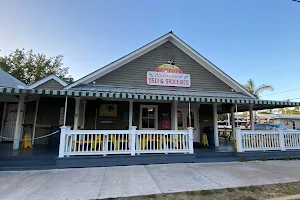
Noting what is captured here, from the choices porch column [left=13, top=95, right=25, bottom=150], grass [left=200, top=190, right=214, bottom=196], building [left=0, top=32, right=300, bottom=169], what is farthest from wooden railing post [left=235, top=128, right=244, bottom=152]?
porch column [left=13, top=95, right=25, bottom=150]

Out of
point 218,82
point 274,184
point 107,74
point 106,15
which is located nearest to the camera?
point 274,184

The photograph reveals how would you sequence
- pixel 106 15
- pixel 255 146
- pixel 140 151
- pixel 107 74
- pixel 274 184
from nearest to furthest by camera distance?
1. pixel 274 184
2. pixel 140 151
3. pixel 255 146
4. pixel 107 74
5. pixel 106 15

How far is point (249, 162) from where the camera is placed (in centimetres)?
661

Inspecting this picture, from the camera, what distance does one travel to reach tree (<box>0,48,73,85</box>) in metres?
21.1

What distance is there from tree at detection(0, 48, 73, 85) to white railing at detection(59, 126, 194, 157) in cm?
2060

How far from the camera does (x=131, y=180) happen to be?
14.6 ft

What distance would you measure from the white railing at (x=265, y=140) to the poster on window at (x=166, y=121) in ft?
11.6

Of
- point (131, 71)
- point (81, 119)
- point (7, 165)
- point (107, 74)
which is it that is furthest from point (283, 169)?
point (7, 165)

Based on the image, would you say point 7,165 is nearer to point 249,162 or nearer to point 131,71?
point 131,71

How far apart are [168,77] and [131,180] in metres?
5.78

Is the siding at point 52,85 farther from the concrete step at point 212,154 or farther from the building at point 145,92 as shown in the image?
the concrete step at point 212,154

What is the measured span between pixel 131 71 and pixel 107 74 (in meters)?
1.25

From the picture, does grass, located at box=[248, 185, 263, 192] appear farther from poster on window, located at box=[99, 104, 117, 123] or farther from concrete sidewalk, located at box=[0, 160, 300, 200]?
poster on window, located at box=[99, 104, 117, 123]

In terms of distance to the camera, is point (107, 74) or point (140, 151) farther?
point (107, 74)
